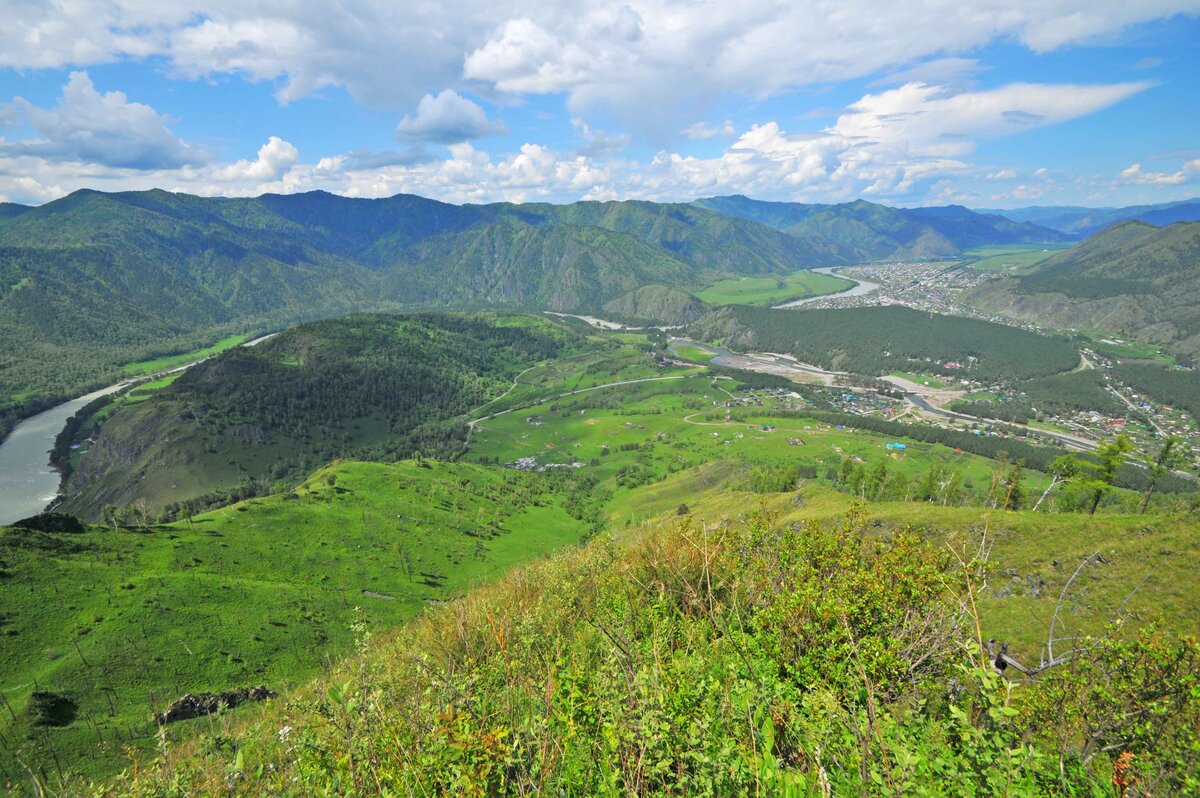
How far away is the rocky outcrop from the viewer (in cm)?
4819

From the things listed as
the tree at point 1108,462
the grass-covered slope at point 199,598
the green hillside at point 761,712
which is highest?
the green hillside at point 761,712

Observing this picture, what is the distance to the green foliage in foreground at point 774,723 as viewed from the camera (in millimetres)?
7547

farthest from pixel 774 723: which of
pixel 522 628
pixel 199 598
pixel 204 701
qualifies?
pixel 199 598

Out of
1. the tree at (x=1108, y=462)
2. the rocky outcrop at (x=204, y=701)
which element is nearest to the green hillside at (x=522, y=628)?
the tree at (x=1108, y=462)

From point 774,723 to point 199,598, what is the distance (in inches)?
3497

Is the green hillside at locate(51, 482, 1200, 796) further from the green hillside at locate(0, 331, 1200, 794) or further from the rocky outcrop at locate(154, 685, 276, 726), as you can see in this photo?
the rocky outcrop at locate(154, 685, 276, 726)

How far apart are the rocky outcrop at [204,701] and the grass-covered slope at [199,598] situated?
2.38m

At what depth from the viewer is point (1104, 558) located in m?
33.7

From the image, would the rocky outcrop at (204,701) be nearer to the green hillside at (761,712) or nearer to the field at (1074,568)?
the green hillside at (761,712)

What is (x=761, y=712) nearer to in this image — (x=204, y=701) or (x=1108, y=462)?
(x=204, y=701)

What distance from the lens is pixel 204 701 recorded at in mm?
51281

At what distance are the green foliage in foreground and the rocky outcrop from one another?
48.9 metres

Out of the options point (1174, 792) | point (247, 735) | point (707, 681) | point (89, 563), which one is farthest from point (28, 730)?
point (1174, 792)

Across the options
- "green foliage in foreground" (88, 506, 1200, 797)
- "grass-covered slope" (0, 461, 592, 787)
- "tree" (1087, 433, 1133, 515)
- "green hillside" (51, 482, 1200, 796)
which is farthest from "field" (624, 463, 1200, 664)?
"grass-covered slope" (0, 461, 592, 787)
